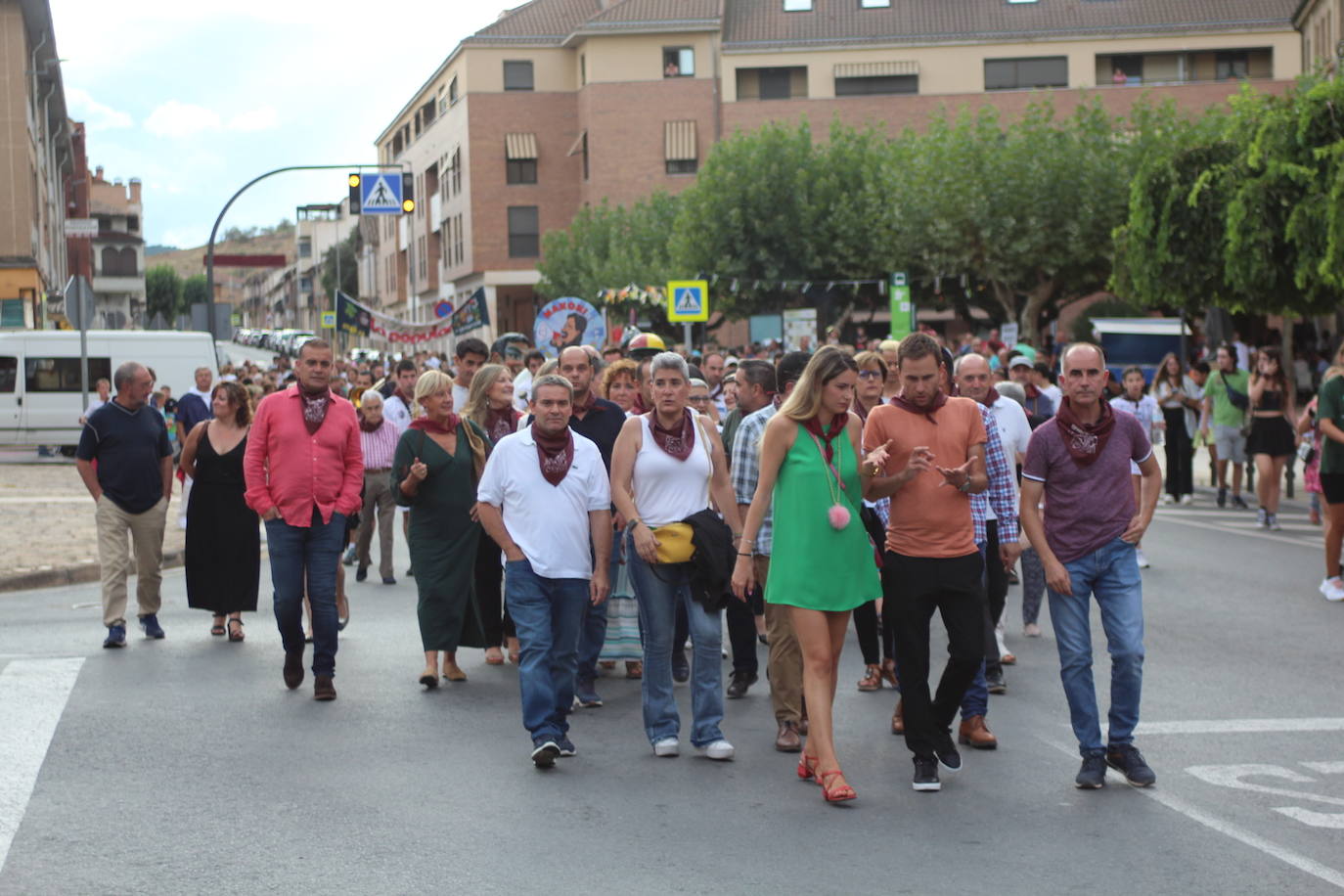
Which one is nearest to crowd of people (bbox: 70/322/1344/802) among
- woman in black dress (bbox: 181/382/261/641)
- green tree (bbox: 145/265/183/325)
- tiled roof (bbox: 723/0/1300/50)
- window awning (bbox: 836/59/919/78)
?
woman in black dress (bbox: 181/382/261/641)

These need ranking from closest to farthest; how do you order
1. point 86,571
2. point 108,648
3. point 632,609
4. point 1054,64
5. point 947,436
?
point 947,436, point 632,609, point 108,648, point 86,571, point 1054,64

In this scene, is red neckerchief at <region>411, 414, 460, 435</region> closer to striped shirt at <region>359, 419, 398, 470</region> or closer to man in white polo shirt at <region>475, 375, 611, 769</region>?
man in white polo shirt at <region>475, 375, 611, 769</region>

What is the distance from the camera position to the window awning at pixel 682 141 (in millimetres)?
65000

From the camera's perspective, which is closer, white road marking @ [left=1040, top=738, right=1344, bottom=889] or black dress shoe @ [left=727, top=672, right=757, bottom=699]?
white road marking @ [left=1040, top=738, right=1344, bottom=889]

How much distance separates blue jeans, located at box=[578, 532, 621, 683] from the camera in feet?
30.0

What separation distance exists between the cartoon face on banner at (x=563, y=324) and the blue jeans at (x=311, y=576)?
1522cm

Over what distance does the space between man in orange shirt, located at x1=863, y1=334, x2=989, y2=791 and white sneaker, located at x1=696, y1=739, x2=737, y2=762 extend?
895mm

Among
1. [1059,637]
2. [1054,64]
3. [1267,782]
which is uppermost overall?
[1054,64]

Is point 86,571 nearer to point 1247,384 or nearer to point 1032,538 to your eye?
point 1032,538

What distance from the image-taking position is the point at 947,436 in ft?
22.9

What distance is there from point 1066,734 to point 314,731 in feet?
11.7

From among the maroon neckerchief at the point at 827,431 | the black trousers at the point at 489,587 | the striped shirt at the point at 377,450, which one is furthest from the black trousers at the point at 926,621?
the striped shirt at the point at 377,450

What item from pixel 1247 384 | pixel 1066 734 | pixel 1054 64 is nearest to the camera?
pixel 1066 734

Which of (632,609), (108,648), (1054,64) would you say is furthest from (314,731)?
(1054,64)
